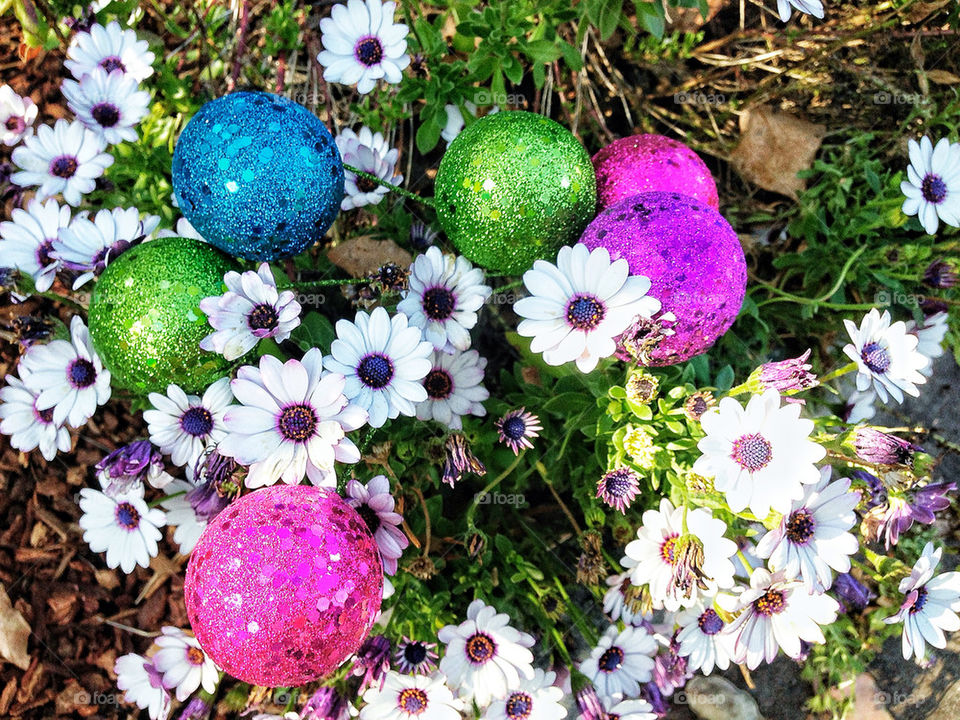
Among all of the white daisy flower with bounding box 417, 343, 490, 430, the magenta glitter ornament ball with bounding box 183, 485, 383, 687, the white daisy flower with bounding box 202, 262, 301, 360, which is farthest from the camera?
the white daisy flower with bounding box 417, 343, 490, 430

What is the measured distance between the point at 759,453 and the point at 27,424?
170cm

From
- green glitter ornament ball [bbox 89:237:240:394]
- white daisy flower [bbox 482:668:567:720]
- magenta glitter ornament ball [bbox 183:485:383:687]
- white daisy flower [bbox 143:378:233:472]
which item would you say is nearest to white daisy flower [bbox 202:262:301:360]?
green glitter ornament ball [bbox 89:237:240:394]

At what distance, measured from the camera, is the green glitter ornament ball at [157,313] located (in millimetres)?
1576

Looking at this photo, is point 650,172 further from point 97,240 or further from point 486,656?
point 97,240

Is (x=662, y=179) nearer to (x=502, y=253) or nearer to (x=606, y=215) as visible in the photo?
(x=606, y=215)

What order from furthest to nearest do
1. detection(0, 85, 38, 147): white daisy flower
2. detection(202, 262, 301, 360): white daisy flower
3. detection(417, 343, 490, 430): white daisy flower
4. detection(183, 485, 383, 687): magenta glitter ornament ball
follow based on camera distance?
1. detection(0, 85, 38, 147): white daisy flower
2. detection(417, 343, 490, 430): white daisy flower
3. detection(202, 262, 301, 360): white daisy flower
4. detection(183, 485, 383, 687): magenta glitter ornament ball

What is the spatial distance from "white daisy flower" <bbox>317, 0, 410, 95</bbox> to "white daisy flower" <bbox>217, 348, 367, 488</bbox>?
81cm

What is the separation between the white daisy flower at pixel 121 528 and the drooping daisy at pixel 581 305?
41.9 inches

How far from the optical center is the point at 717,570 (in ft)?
5.26

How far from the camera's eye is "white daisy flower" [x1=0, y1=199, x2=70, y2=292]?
6.23ft

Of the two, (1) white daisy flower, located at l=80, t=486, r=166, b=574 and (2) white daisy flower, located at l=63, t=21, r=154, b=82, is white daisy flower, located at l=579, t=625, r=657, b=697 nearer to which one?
(1) white daisy flower, located at l=80, t=486, r=166, b=574

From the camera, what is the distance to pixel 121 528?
1960mm

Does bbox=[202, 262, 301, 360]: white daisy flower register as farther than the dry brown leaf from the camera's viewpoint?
No

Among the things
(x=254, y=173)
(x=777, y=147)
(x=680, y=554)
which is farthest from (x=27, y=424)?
(x=777, y=147)
